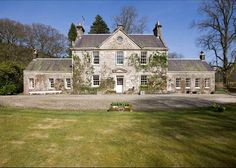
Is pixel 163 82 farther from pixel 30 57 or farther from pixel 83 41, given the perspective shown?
pixel 30 57

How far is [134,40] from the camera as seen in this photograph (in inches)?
1120

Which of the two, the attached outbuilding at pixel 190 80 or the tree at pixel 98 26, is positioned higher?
the tree at pixel 98 26

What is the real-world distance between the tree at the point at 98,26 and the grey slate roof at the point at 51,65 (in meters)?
23.1

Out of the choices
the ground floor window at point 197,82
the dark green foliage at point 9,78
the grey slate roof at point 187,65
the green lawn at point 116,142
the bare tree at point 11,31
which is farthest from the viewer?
the bare tree at point 11,31

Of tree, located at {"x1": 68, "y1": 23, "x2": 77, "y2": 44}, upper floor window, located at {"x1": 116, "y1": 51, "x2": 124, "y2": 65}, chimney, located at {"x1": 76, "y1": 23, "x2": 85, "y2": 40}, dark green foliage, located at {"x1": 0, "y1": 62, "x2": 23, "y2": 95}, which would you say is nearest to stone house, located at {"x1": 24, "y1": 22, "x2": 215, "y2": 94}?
upper floor window, located at {"x1": 116, "y1": 51, "x2": 124, "y2": 65}

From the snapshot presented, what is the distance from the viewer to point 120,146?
600 cm

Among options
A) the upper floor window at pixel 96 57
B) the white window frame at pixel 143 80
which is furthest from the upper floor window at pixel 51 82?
the white window frame at pixel 143 80

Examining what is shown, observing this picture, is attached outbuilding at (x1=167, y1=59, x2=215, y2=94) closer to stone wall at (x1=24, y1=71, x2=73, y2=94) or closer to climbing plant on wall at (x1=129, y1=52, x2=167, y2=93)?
climbing plant on wall at (x1=129, y1=52, x2=167, y2=93)

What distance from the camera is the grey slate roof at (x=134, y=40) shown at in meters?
28.8

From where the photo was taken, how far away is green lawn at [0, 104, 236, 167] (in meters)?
5.04

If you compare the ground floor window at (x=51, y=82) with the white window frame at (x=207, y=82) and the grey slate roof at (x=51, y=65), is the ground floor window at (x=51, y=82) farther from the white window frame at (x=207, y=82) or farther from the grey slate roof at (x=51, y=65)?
the white window frame at (x=207, y=82)

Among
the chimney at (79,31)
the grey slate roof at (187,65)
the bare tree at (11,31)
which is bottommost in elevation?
the grey slate roof at (187,65)

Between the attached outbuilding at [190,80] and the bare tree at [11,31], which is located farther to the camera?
the bare tree at [11,31]

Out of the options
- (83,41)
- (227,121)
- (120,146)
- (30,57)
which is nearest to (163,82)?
(83,41)
